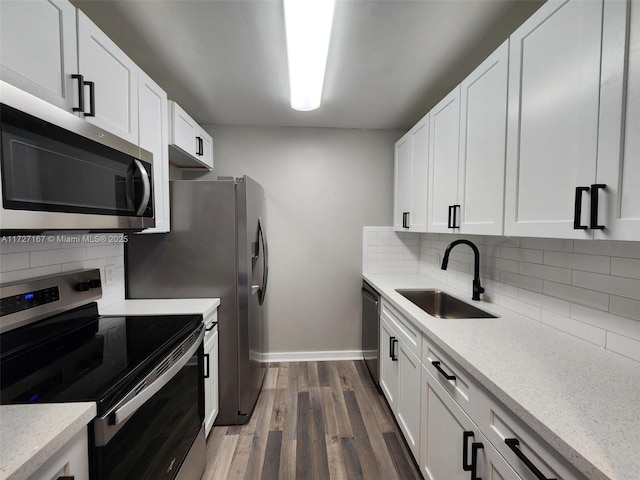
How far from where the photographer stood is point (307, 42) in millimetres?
1330

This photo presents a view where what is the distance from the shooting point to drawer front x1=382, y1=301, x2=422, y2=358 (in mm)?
1457

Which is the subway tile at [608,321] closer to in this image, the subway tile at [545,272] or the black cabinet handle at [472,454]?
the subway tile at [545,272]

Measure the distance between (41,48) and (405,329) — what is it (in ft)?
6.74

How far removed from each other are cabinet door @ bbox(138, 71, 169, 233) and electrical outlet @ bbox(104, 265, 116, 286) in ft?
1.27

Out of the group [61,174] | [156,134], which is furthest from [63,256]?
[156,134]

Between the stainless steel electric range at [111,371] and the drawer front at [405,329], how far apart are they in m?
1.19

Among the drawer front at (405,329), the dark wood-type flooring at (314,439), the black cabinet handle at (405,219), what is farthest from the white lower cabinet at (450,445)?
the black cabinet handle at (405,219)

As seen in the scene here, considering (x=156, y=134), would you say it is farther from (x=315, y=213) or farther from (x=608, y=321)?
(x=608, y=321)

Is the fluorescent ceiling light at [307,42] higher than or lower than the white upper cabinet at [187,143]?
higher

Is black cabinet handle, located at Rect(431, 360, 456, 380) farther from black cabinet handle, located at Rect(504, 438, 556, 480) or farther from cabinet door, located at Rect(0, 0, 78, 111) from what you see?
cabinet door, located at Rect(0, 0, 78, 111)

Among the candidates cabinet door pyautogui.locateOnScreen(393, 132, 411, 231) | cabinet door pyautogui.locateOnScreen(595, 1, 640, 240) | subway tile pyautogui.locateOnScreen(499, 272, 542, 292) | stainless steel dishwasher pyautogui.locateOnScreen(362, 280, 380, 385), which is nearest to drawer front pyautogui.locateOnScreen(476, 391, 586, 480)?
cabinet door pyautogui.locateOnScreen(595, 1, 640, 240)

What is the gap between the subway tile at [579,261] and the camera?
1092mm

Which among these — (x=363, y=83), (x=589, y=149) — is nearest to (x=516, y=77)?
(x=589, y=149)

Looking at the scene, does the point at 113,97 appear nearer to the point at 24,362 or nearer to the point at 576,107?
the point at 24,362
